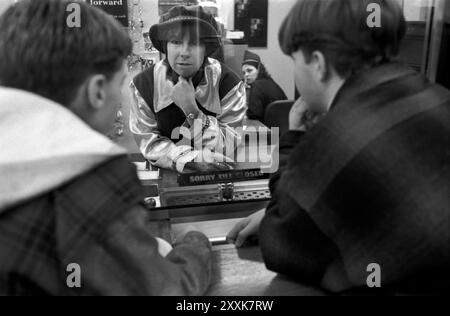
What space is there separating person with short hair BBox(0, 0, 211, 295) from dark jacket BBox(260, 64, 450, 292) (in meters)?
0.25

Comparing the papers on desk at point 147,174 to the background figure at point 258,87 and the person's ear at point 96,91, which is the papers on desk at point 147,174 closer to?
the background figure at point 258,87

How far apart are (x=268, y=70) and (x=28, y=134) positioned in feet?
2.41

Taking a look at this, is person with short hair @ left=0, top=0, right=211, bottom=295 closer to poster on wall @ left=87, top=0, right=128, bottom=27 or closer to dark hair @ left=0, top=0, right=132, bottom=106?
dark hair @ left=0, top=0, right=132, bottom=106

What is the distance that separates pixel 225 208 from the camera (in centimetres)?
107

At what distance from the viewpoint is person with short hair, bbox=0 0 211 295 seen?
21.0 inches

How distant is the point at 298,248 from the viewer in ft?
2.37

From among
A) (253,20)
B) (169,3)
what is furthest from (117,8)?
(253,20)

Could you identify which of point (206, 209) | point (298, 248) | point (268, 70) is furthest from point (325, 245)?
point (268, 70)

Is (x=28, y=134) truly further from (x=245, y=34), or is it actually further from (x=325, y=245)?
(x=245, y=34)

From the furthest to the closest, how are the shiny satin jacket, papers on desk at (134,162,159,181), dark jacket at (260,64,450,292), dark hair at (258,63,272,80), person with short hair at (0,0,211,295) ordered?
1. the shiny satin jacket
2. papers on desk at (134,162,159,181)
3. dark hair at (258,63,272,80)
4. dark jacket at (260,64,450,292)
5. person with short hair at (0,0,211,295)

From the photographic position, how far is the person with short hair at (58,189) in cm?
53

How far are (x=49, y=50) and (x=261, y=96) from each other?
0.75 metres

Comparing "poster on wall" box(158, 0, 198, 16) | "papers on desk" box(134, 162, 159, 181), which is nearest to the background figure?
"poster on wall" box(158, 0, 198, 16)

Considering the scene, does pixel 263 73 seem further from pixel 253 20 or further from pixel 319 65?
pixel 319 65
